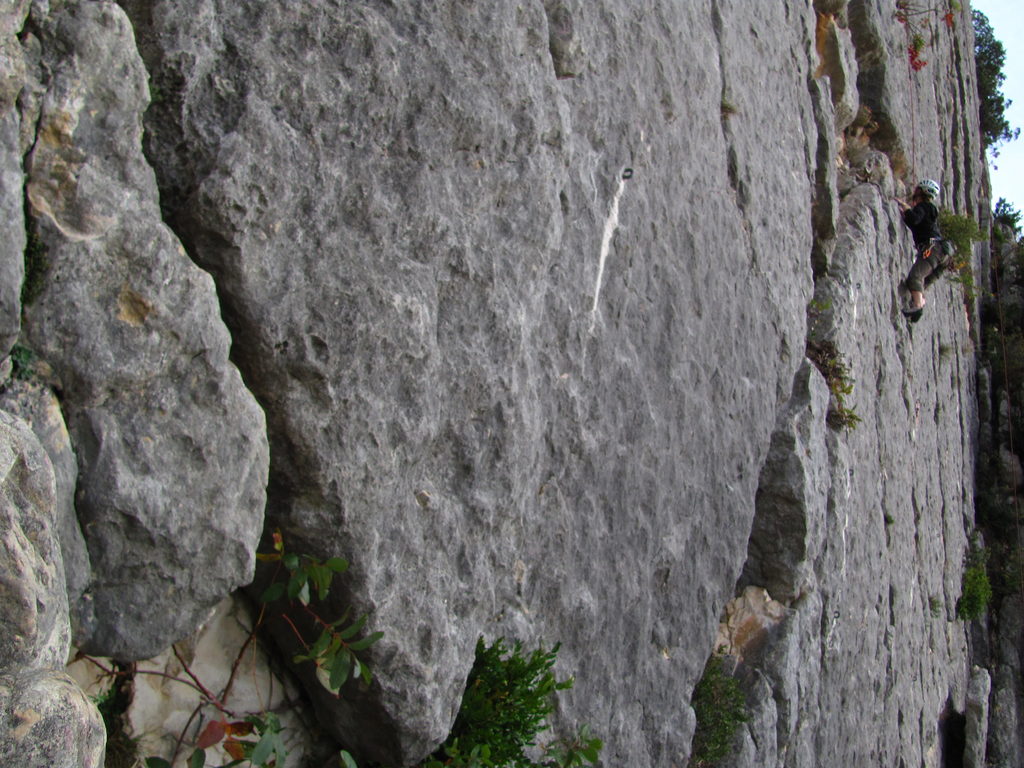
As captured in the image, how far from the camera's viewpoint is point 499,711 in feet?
7.84

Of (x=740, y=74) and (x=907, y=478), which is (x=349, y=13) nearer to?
(x=740, y=74)

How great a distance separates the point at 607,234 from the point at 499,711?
150 centimetres

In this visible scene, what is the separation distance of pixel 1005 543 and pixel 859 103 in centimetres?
703

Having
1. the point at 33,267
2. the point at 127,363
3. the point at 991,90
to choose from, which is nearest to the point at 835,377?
the point at 127,363

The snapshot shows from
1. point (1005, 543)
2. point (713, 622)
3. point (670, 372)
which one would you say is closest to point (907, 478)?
point (713, 622)

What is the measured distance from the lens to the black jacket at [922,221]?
7.57m

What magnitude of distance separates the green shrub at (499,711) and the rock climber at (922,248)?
231 inches

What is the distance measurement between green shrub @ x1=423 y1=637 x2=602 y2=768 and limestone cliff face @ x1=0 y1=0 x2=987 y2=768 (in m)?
0.10

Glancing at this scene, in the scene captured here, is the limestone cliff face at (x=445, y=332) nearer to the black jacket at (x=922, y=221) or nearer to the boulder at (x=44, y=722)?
the boulder at (x=44, y=722)

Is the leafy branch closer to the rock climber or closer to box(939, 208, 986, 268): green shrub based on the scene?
the rock climber

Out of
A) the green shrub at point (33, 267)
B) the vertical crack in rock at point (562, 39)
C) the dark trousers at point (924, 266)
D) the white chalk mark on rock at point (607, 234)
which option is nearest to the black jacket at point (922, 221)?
the dark trousers at point (924, 266)

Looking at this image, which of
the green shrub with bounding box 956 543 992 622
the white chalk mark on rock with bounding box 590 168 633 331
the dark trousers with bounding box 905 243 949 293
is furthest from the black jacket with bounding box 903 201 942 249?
the white chalk mark on rock with bounding box 590 168 633 331

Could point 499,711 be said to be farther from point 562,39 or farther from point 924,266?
point 924,266

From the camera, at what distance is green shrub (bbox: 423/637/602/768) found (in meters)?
2.35
